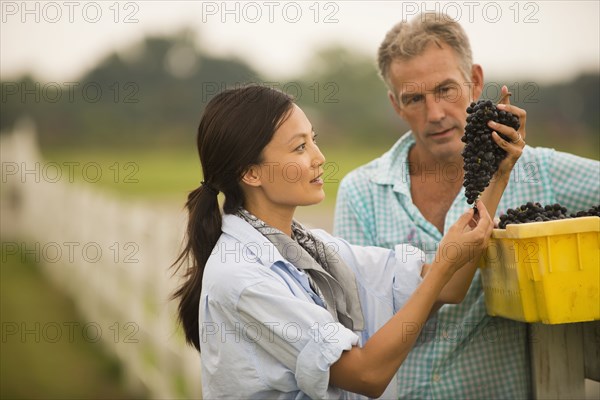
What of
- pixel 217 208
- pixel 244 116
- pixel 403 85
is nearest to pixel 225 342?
pixel 217 208

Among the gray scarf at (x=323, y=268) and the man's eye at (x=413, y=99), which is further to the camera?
the man's eye at (x=413, y=99)

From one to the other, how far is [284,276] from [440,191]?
1.10m

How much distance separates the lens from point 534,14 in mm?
3516

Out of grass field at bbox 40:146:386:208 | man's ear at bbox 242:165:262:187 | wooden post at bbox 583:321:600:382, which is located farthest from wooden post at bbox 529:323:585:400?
grass field at bbox 40:146:386:208

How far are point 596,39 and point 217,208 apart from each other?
18068mm

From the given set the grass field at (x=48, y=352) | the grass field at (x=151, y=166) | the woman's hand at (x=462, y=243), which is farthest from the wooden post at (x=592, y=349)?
the grass field at (x=151, y=166)

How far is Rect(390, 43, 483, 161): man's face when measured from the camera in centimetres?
304

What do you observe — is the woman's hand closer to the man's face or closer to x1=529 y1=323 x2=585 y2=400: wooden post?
x1=529 y1=323 x2=585 y2=400: wooden post

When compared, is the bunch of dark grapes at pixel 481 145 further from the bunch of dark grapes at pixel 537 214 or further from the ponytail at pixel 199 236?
the ponytail at pixel 199 236

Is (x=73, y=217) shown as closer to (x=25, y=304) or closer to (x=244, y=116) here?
(x=25, y=304)

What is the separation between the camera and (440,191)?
3.22 meters

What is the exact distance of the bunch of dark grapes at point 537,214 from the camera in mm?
2369

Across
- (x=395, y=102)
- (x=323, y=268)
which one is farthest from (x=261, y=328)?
(x=395, y=102)

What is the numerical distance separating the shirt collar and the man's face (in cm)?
17
